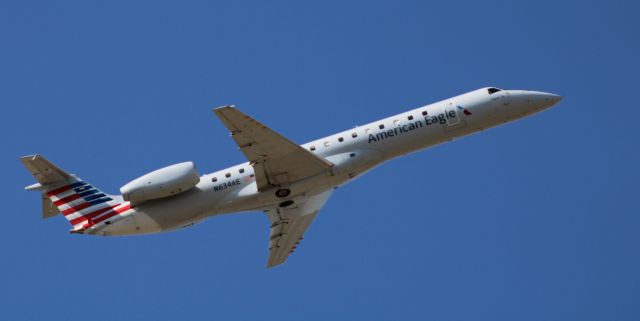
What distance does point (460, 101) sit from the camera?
4288 cm

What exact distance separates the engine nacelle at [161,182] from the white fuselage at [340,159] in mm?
798

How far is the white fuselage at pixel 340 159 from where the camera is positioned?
41.6 meters

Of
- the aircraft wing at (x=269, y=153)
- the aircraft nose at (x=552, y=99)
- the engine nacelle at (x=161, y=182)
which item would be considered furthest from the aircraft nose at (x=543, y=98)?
the engine nacelle at (x=161, y=182)

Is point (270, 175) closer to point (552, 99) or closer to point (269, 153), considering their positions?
point (269, 153)

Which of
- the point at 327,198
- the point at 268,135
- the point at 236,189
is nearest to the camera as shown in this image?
the point at 268,135

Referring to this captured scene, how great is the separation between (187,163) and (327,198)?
751 centimetres

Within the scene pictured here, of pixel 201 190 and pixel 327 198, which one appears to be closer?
pixel 201 190

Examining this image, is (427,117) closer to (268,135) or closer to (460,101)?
(460,101)

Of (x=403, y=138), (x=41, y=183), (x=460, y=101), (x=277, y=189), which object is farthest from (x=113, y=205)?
(x=460, y=101)

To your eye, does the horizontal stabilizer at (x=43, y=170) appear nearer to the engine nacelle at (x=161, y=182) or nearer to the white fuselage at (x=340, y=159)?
the white fuselage at (x=340, y=159)

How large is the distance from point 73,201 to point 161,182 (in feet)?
14.8

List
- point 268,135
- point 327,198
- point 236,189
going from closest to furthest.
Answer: point 268,135 → point 236,189 → point 327,198

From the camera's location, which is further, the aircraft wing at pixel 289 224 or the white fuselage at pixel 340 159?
the aircraft wing at pixel 289 224

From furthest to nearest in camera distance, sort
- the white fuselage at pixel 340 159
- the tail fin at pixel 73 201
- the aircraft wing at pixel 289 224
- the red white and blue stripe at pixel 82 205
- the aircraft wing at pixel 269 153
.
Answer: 1. the aircraft wing at pixel 289 224
2. the red white and blue stripe at pixel 82 205
3. the tail fin at pixel 73 201
4. the white fuselage at pixel 340 159
5. the aircraft wing at pixel 269 153
